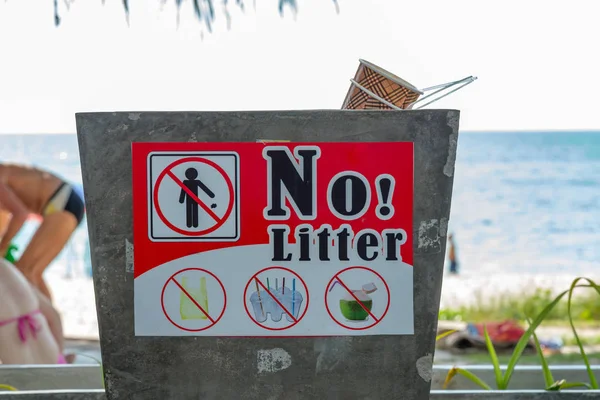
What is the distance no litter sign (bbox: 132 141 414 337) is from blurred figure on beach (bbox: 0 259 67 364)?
233 centimetres

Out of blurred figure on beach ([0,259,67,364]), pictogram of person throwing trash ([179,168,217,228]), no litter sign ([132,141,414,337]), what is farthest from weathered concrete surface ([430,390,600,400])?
blurred figure on beach ([0,259,67,364])

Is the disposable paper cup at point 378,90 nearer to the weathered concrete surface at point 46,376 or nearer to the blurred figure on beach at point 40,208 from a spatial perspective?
the weathered concrete surface at point 46,376

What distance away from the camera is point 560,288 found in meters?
16.6

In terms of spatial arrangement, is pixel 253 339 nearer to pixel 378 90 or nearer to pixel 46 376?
pixel 378 90

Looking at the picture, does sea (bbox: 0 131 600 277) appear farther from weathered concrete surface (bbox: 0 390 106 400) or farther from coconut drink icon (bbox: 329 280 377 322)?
coconut drink icon (bbox: 329 280 377 322)

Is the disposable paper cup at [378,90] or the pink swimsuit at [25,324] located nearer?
the disposable paper cup at [378,90]

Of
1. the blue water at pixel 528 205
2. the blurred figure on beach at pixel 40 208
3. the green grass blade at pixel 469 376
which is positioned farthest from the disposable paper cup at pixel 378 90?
the blue water at pixel 528 205

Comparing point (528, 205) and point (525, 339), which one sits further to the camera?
point (528, 205)

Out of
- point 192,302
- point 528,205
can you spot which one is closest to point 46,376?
point 192,302

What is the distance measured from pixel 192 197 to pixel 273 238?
0.18 metres

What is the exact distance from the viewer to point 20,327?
12.8 ft

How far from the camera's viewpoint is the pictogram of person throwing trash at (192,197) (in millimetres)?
1708

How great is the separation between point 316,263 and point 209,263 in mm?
215

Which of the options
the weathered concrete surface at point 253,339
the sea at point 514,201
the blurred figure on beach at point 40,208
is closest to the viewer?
the weathered concrete surface at point 253,339
